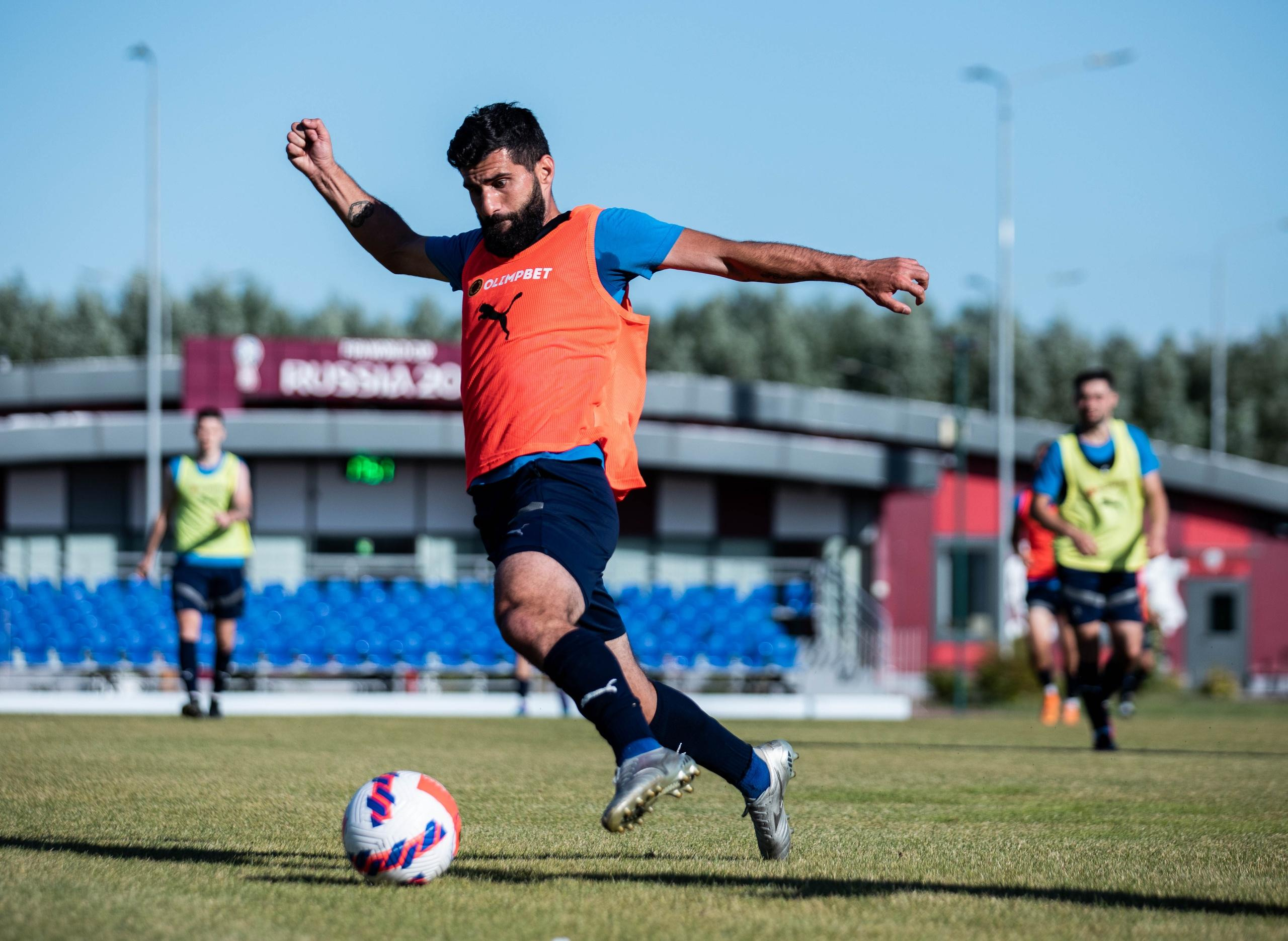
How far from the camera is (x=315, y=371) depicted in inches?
1318

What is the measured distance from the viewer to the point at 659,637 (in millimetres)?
21609

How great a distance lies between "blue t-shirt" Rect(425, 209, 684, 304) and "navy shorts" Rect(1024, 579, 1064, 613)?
382 inches

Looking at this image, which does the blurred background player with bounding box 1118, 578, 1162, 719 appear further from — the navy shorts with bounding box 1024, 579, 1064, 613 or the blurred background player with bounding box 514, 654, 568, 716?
the blurred background player with bounding box 514, 654, 568, 716

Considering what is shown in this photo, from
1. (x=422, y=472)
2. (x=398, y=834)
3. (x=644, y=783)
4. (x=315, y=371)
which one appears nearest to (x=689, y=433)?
(x=422, y=472)

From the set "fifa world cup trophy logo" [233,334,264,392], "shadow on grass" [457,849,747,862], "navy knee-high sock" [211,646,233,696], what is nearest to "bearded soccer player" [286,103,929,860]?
"shadow on grass" [457,849,747,862]

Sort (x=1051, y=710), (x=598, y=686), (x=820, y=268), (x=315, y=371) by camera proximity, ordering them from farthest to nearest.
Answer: (x=315, y=371), (x=1051, y=710), (x=820, y=268), (x=598, y=686)

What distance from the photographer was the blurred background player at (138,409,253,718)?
1197cm

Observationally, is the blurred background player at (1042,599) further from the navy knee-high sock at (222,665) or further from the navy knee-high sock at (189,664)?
the navy knee-high sock at (189,664)

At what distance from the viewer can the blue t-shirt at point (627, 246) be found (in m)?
4.83

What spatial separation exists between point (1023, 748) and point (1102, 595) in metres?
1.41

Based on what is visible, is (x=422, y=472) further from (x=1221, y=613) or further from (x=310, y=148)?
(x=310, y=148)

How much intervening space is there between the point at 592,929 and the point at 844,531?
3070 centimetres

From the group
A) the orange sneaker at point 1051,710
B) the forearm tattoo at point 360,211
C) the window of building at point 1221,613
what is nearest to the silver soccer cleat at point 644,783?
the forearm tattoo at point 360,211

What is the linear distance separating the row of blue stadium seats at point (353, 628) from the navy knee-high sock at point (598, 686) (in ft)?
53.6
